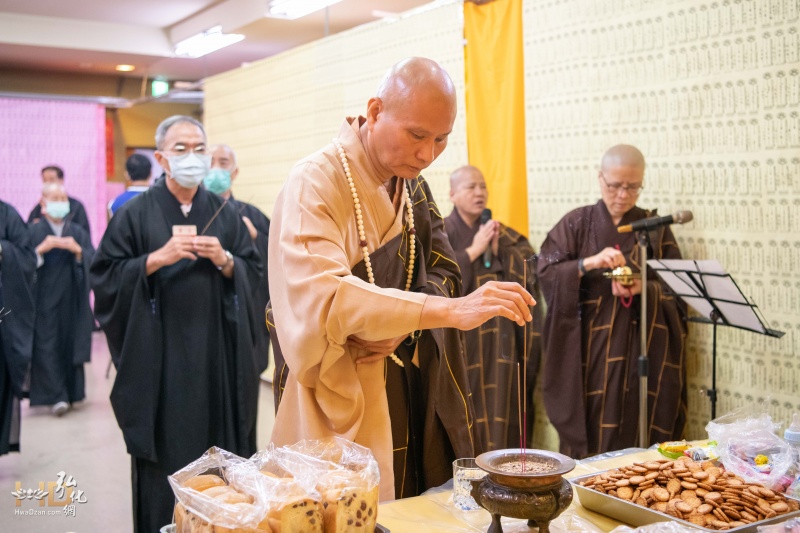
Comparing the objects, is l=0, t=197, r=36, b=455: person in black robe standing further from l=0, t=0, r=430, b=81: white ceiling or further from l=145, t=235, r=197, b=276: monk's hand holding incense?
l=0, t=0, r=430, b=81: white ceiling

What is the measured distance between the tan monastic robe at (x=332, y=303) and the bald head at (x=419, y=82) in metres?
0.20

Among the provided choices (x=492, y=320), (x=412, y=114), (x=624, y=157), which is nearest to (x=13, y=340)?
(x=492, y=320)

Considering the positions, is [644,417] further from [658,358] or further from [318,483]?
[318,483]

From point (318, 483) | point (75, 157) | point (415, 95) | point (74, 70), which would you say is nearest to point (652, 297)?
point (415, 95)

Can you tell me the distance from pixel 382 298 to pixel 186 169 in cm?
197

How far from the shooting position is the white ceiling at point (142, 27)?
8.00 metres

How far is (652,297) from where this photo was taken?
12.2 ft

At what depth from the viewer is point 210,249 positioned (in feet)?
10.6

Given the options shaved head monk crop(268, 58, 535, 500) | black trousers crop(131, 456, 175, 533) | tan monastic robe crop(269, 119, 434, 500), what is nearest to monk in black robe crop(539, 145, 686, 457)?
shaved head monk crop(268, 58, 535, 500)

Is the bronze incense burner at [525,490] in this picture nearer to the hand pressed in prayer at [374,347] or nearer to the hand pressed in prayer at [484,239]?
the hand pressed in prayer at [374,347]

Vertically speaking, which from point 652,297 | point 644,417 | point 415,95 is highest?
point 415,95

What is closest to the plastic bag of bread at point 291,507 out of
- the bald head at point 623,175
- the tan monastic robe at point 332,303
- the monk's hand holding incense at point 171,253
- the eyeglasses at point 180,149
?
the tan monastic robe at point 332,303

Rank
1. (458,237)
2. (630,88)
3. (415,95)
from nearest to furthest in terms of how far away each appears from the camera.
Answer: (415,95), (630,88), (458,237)

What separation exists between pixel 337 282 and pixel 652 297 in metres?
2.45
